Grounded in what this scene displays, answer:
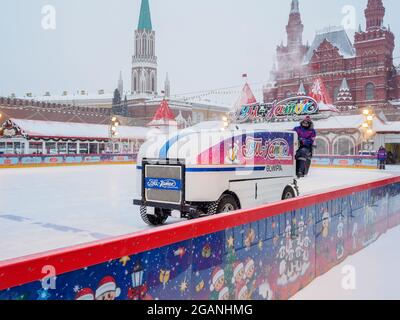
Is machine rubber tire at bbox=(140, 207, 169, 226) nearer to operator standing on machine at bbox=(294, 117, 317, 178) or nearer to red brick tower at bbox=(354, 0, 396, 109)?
operator standing on machine at bbox=(294, 117, 317, 178)

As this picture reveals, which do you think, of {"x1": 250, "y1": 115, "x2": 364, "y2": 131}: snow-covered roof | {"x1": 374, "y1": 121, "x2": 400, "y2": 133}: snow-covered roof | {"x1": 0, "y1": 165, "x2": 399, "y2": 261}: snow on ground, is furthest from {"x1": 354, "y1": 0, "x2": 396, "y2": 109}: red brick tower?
{"x1": 0, "y1": 165, "x2": 399, "y2": 261}: snow on ground

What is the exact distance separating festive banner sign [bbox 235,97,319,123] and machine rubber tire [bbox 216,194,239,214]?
751 inches

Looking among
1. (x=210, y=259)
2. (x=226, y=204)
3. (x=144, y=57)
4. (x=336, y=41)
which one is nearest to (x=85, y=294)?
(x=210, y=259)

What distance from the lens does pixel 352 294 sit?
12.8 feet

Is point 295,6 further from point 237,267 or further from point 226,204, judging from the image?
point 237,267

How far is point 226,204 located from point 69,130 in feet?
102

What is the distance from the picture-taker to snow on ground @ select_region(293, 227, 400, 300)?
3.91 m

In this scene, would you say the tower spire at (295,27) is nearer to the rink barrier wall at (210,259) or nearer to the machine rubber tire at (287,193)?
the machine rubber tire at (287,193)

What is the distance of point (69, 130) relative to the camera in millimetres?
34781

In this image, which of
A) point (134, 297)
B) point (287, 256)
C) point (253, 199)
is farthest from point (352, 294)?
point (253, 199)

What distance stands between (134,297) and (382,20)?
183 ft

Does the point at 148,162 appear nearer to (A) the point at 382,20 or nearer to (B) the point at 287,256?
(B) the point at 287,256

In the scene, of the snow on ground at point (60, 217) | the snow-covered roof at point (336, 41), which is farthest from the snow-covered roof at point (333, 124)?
the snow-covered roof at point (336, 41)

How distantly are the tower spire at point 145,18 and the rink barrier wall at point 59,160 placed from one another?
57.6 meters
